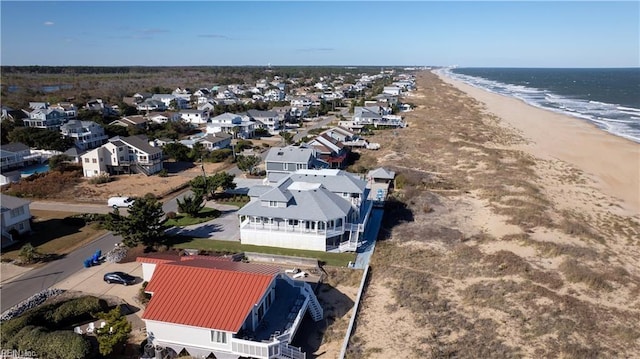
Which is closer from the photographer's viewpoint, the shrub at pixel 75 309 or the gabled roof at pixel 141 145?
the shrub at pixel 75 309

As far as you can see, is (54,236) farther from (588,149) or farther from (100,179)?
(588,149)

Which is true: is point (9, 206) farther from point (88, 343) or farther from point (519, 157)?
point (519, 157)

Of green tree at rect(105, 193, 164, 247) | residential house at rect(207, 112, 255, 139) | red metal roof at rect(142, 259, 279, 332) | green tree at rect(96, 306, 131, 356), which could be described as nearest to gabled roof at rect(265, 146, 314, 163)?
green tree at rect(105, 193, 164, 247)

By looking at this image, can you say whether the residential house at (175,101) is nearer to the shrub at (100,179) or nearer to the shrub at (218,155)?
the shrub at (218,155)

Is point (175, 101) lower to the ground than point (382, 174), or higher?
higher

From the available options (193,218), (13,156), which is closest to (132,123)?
(13,156)

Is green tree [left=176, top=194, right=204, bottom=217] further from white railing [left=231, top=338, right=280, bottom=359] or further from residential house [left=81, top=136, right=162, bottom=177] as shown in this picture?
white railing [left=231, top=338, right=280, bottom=359]

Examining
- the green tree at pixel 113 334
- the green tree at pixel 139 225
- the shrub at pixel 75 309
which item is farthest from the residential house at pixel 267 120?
the green tree at pixel 113 334

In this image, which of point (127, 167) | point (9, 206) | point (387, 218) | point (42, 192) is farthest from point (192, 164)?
point (387, 218)
